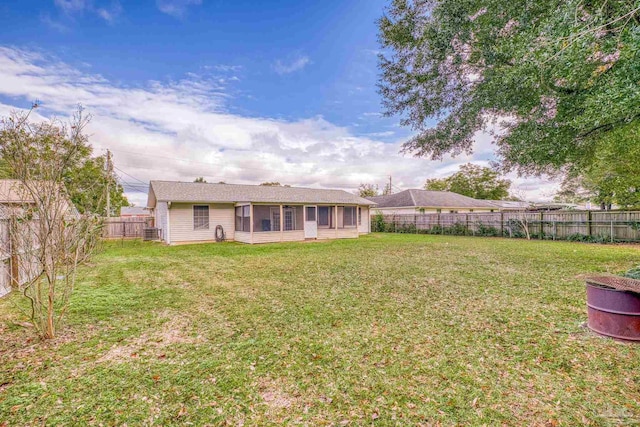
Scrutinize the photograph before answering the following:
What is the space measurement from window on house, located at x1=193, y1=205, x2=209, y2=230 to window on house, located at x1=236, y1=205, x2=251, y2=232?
1588 mm

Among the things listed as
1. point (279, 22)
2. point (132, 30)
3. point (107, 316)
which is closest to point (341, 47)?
point (279, 22)

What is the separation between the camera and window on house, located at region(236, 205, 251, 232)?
14.5 m

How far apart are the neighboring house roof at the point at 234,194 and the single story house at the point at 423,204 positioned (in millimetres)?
7704

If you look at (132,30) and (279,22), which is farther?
(279,22)

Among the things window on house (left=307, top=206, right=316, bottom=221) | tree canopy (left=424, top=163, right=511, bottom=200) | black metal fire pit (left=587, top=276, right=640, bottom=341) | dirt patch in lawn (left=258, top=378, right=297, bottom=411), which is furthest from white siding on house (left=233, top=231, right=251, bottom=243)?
tree canopy (left=424, top=163, right=511, bottom=200)

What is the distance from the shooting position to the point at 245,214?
14.8 meters

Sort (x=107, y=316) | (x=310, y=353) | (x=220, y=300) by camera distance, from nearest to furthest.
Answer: (x=310, y=353) < (x=107, y=316) < (x=220, y=300)

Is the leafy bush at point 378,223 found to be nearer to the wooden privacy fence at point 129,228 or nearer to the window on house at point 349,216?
the window on house at point 349,216

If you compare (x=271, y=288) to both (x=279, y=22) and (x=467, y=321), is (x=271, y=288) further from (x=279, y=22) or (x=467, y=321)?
(x=279, y=22)

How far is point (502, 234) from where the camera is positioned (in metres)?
16.9

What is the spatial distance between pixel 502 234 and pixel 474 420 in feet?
58.1

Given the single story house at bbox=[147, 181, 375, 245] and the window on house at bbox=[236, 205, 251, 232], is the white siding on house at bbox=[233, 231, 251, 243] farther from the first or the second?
the window on house at bbox=[236, 205, 251, 232]

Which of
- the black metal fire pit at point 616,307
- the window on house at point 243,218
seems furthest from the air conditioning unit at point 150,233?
the black metal fire pit at point 616,307

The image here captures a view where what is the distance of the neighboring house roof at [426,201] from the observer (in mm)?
25469
